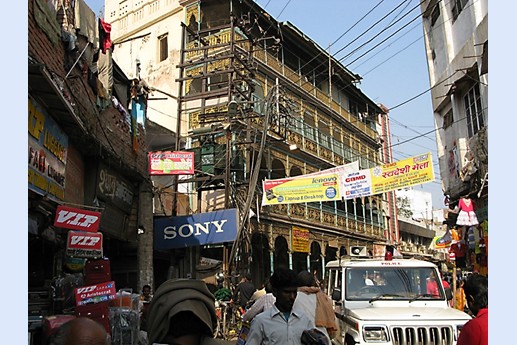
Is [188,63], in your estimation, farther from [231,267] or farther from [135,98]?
[231,267]

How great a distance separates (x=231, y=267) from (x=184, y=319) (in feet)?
42.6

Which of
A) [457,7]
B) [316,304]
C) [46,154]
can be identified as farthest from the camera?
[457,7]

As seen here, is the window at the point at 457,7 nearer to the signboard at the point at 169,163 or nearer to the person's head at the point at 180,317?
the signboard at the point at 169,163

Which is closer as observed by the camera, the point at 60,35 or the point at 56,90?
the point at 56,90

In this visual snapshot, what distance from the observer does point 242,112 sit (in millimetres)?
17500

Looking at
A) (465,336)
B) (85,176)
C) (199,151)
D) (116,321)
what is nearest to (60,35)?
(85,176)

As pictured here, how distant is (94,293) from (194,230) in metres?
8.22

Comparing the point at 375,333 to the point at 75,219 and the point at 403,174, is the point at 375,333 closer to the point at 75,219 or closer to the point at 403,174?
the point at 75,219

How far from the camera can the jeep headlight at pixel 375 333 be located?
5812 mm

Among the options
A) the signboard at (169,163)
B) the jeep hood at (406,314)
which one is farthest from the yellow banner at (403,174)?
the jeep hood at (406,314)

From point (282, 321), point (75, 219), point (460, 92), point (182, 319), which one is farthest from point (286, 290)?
point (460, 92)

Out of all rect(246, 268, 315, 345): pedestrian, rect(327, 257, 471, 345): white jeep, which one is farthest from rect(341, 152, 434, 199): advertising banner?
rect(246, 268, 315, 345): pedestrian

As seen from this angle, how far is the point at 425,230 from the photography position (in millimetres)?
44750

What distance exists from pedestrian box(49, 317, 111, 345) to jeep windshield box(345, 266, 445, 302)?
560 centimetres
